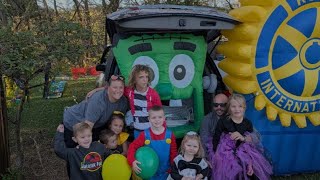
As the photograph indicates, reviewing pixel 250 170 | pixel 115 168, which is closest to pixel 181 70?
pixel 250 170

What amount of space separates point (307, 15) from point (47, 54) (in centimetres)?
279

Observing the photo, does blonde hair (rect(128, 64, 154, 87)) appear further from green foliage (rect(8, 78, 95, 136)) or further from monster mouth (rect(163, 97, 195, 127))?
green foliage (rect(8, 78, 95, 136))

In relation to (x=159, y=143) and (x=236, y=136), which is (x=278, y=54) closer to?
(x=236, y=136)

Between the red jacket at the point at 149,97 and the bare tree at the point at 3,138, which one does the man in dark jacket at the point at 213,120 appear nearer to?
the red jacket at the point at 149,97

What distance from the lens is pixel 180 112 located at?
4.65 metres

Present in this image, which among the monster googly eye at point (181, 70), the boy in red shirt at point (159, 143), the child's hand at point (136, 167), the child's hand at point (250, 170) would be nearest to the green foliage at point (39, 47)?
the monster googly eye at point (181, 70)

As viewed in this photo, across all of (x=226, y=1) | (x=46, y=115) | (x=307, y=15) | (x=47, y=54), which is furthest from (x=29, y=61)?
(x=226, y=1)

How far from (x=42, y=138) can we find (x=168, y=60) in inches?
113

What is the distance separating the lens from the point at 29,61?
3.66 m

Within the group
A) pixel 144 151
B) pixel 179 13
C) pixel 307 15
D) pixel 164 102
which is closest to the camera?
pixel 144 151

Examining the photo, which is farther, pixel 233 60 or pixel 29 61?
pixel 233 60

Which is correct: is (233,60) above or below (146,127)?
above

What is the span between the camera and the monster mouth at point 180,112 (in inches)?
178

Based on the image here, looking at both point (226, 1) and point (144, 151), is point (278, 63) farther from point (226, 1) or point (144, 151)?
point (226, 1)
